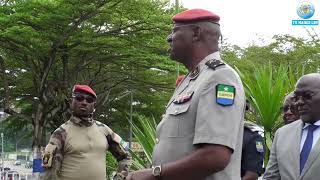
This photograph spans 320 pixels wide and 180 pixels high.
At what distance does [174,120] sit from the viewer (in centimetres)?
229

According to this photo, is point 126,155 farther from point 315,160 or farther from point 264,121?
point 315,160

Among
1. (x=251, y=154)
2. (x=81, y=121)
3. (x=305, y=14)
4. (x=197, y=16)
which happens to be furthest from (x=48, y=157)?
(x=305, y=14)

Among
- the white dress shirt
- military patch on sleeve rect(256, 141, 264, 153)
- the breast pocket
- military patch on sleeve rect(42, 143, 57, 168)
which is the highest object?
the breast pocket

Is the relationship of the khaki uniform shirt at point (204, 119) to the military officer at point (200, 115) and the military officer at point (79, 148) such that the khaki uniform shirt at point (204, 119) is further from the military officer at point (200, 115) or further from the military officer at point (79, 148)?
the military officer at point (79, 148)

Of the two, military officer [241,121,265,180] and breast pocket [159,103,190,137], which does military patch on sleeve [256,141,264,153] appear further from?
breast pocket [159,103,190,137]

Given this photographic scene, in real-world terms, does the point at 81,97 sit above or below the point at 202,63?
below

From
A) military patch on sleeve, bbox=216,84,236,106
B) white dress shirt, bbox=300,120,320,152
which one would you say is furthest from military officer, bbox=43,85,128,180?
military patch on sleeve, bbox=216,84,236,106

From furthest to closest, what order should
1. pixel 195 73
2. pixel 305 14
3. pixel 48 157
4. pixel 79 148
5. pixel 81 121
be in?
pixel 305 14 < pixel 81 121 < pixel 79 148 < pixel 48 157 < pixel 195 73

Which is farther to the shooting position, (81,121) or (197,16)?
(81,121)

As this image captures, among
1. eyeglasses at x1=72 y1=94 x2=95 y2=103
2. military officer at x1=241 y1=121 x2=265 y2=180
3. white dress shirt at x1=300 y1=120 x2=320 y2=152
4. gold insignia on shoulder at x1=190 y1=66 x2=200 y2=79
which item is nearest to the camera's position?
gold insignia on shoulder at x1=190 y1=66 x2=200 y2=79

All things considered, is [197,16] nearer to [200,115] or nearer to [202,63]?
→ [202,63]

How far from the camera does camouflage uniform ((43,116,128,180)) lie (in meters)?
5.04

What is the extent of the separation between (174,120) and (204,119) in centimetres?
17

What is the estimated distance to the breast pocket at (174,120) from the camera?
227 centimetres
